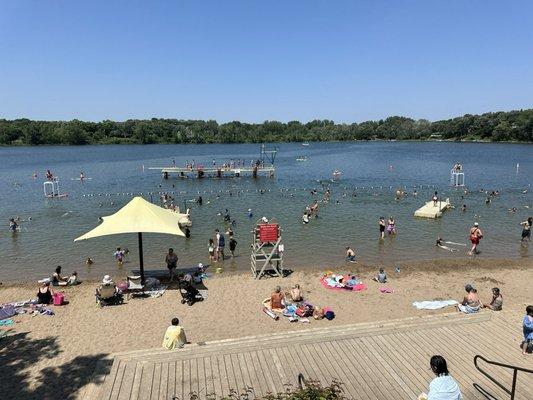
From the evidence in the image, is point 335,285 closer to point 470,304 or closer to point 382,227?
point 470,304

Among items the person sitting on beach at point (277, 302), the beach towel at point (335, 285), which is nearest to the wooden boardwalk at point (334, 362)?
the person sitting on beach at point (277, 302)

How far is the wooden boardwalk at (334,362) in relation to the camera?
8.24m

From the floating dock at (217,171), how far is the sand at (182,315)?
4424 cm

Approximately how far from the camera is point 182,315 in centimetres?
1340

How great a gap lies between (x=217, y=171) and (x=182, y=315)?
49597mm

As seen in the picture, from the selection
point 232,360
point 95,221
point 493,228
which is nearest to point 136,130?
point 95,221

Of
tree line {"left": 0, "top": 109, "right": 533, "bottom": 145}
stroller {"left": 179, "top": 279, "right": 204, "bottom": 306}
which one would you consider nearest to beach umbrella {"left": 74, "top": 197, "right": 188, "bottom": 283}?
stroller {"left": 179, "top": 279, "right": 204, "bottom": 306}

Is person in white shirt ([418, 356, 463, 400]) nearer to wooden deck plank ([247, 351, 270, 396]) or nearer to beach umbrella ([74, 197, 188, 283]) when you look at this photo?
wooden deck plank ([247, 351, 270, 396])

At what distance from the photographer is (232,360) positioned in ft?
30.1

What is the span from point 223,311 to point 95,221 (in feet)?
71.2

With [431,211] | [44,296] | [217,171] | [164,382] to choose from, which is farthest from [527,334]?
[217,171]

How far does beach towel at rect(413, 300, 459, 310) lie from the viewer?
14.0 meters

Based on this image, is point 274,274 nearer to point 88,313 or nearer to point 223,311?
point 223,311

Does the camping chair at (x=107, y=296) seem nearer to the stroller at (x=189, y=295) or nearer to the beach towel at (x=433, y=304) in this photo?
the stroller at (x=189, y=295)
